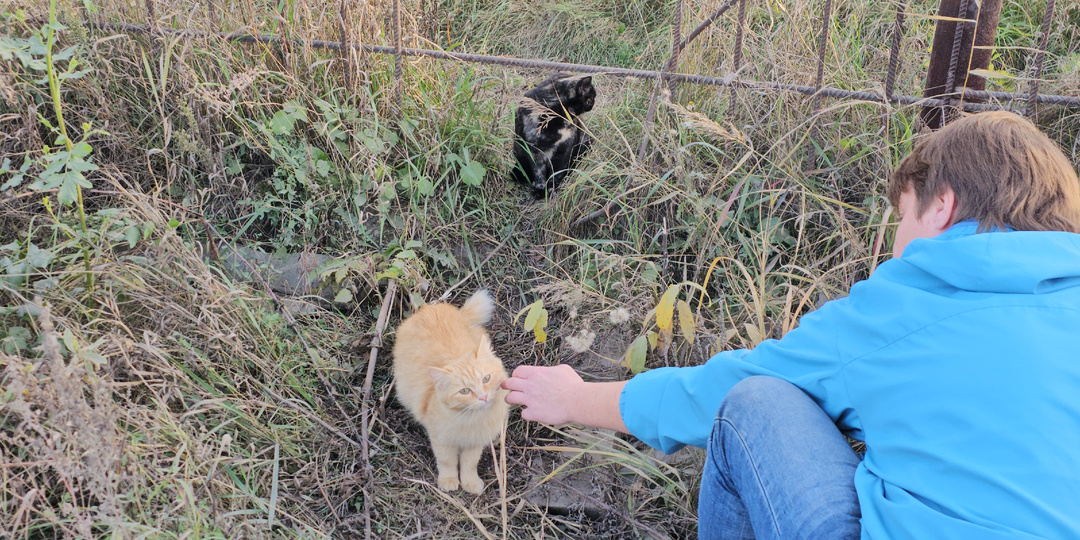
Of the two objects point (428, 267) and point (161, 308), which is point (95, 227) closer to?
point (161, 308)

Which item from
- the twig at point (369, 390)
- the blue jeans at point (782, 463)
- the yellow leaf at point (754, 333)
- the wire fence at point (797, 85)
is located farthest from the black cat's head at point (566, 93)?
the blue jeans at point (782, 463)

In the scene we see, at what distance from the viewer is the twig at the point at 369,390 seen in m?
2.02

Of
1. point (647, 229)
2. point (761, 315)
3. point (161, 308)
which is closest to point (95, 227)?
point (161, 308)

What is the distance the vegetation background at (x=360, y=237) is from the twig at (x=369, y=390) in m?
0.01

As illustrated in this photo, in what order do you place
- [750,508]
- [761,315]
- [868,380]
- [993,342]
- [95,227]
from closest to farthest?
[993,342] → [868,380] → [750,508] → [761,315] → [95,227]

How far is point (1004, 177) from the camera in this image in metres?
1.34

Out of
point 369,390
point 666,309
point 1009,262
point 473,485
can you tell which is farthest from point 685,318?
point 369,390

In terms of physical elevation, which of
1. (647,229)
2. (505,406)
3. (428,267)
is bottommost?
(505,406)

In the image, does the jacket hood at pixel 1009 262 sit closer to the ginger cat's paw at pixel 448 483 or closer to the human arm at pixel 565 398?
the human arm at pixel 565 398

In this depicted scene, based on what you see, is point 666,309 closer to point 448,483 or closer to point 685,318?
point 685,318

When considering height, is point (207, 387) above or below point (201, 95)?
below

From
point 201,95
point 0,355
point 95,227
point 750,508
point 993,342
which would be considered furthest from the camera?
point 201,95

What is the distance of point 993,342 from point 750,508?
56 centimetres

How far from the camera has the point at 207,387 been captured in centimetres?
211
